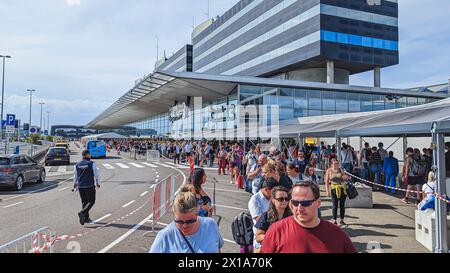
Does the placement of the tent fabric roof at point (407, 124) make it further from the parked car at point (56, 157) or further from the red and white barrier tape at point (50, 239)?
the parked car at point (56, 157)

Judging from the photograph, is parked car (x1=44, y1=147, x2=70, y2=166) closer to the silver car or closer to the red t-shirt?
the silver car

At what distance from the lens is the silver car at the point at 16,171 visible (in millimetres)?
13375

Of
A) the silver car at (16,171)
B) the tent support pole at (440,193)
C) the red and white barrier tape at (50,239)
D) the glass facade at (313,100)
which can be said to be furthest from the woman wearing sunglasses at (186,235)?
the glass facade at (313,100)

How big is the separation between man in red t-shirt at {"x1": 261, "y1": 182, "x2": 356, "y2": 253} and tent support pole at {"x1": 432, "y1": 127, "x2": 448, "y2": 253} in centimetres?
425

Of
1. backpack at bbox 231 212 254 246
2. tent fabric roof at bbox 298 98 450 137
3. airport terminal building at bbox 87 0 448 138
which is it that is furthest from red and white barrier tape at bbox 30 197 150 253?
airport terminal building at bbox 87 0 448 138

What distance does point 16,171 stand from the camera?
13742 millimetres

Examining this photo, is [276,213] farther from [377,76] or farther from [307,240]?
[377,76]

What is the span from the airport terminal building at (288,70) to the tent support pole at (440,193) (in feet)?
75.4

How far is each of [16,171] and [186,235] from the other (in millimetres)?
13629

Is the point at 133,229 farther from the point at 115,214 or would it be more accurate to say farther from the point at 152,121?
the point at 152,121

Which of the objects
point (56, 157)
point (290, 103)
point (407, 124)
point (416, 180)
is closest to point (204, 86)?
point (290, 103)

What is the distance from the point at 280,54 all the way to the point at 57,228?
49629 mm

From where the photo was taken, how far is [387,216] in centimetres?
909

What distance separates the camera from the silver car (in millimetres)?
13375
